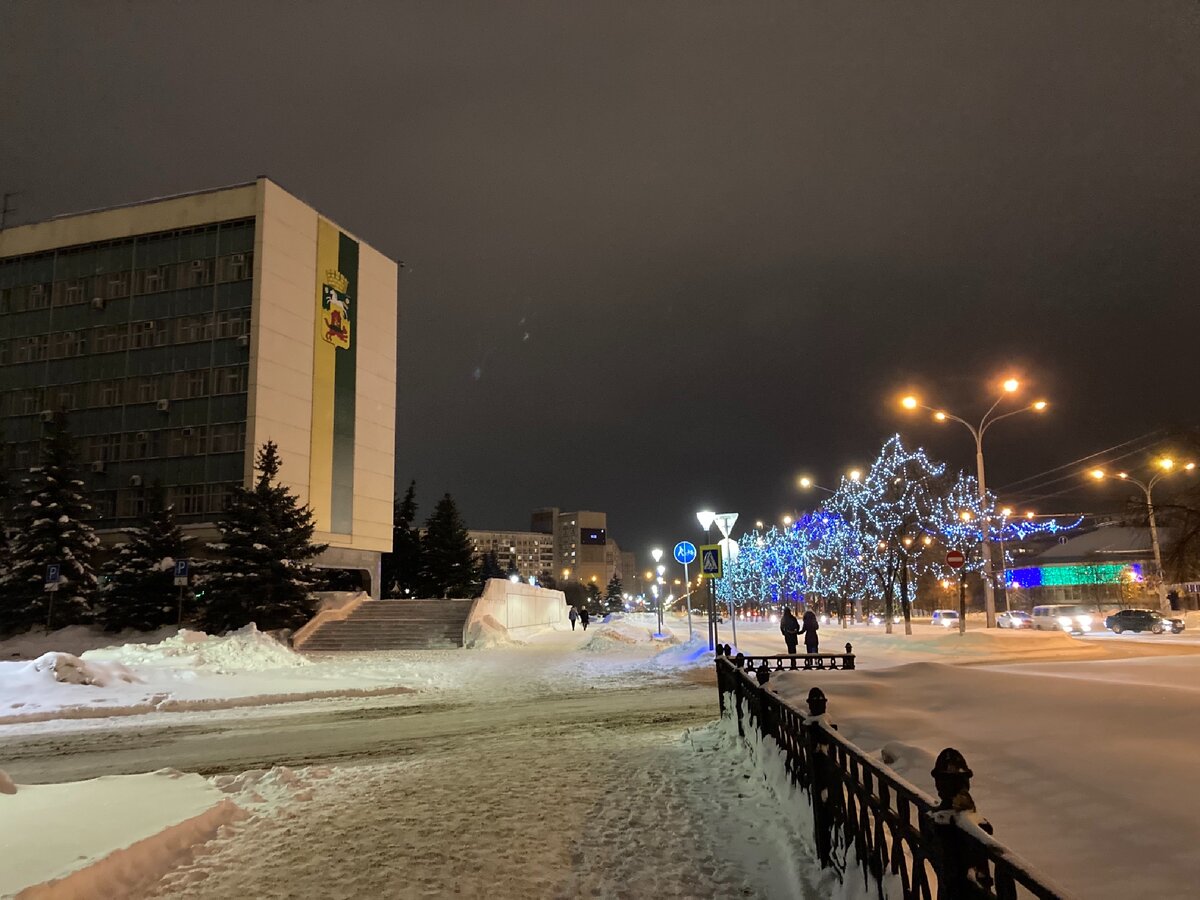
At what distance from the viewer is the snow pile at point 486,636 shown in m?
33.3

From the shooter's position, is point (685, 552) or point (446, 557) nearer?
point (685, 552)

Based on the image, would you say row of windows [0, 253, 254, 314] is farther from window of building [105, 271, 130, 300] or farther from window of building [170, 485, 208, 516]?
window of building [170, 485, 208, 516]

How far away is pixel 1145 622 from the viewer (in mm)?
36844

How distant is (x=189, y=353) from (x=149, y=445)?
6300 millimetres

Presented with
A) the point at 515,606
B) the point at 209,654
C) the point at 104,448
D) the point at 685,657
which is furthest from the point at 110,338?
the point at 685,657

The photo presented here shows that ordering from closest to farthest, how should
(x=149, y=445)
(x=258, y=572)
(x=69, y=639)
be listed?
(x=258, y=572)
(x=69, y=639)
(x=149, y=445)

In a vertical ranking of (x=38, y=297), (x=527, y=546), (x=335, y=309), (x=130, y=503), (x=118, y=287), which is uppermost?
(x=118, y=287)

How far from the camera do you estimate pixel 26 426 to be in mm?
53438

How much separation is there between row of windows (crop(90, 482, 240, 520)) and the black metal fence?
4950 cm

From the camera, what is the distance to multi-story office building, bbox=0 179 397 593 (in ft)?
168

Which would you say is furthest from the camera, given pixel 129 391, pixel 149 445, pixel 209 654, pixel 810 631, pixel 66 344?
pixel 66 344

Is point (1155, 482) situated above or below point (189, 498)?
below

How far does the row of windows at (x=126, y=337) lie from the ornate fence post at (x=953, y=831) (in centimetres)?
5466

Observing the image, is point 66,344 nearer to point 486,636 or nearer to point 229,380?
point 229,380
